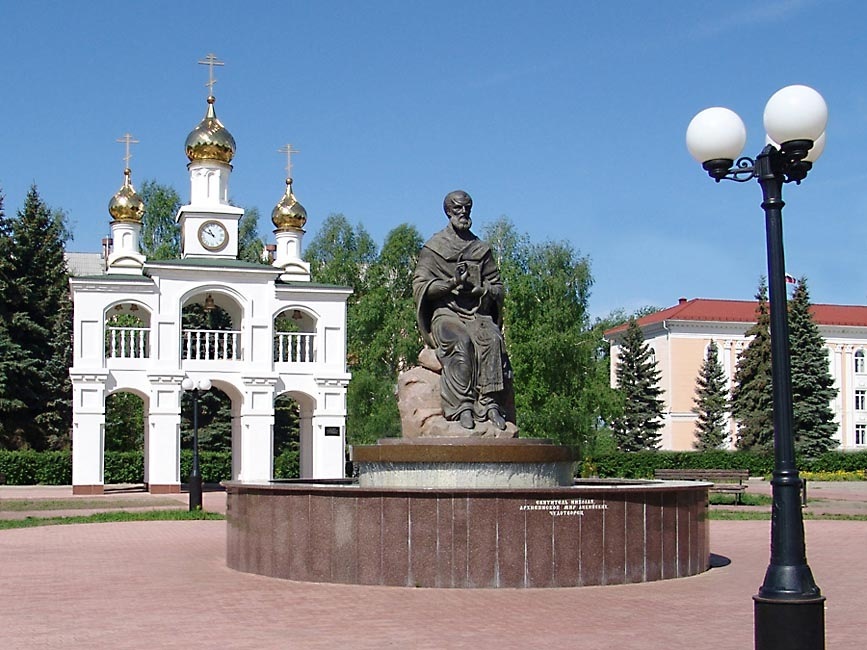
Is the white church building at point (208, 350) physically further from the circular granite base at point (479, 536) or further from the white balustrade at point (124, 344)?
the circular granite base at point (479, 536)

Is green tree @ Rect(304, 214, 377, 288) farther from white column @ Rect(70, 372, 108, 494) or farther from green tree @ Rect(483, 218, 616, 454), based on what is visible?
white column @ Rect(70, 372, 108, 494)

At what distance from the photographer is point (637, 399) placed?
2317 inches

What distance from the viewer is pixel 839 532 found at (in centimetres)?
Result: 1914

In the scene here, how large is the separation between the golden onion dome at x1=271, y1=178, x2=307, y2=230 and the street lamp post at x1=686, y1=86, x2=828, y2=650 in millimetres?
34299

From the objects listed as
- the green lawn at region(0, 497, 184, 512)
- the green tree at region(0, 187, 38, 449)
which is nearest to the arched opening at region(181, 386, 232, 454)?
the green tree at region(0, 187, 38, 449)

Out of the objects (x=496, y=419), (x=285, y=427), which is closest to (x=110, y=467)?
(x=285, y=427)

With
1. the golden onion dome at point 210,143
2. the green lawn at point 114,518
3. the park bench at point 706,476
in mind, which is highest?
the golden onion dome at point 210,143

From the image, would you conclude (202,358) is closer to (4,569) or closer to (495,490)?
(4,569)

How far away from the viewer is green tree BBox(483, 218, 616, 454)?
147ft

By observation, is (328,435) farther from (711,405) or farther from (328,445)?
(711,405)

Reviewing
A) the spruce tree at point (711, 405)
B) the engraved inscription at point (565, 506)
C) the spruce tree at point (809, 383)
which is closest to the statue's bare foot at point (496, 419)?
the engraved inscription at point (565, 506)

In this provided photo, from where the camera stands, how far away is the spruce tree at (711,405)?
5922 centimetres

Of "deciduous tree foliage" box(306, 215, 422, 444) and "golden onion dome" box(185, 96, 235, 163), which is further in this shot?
"deciduous tree foliage" box(306, 215, 422, 444)

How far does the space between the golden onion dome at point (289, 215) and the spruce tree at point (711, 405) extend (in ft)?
88.1
